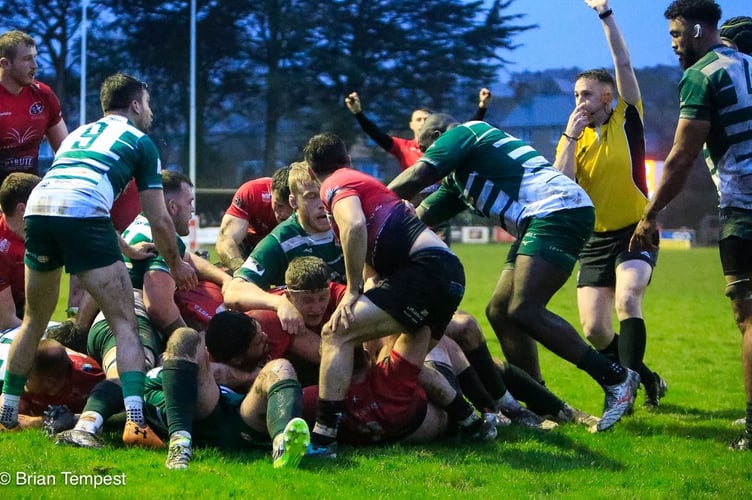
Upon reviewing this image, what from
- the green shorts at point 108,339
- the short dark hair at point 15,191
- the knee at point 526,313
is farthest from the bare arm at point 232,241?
the knee at point 526,313

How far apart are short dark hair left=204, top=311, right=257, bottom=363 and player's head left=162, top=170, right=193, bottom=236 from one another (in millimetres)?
1648

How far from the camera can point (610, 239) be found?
6.32 m

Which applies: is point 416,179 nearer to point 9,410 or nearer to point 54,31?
point 9,410

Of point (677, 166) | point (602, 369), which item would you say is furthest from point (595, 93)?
point (602, 369)

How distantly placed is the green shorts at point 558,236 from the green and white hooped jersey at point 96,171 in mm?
2072

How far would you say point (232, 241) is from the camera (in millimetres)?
6777

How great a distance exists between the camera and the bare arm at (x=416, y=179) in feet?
16.9

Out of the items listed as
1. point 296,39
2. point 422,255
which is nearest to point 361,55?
point 296,39

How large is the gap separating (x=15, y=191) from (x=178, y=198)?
1.01 meters

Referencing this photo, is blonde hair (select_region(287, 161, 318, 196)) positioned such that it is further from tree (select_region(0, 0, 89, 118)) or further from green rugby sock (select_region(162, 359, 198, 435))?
tree (select_region(0, 0, 89, 118))

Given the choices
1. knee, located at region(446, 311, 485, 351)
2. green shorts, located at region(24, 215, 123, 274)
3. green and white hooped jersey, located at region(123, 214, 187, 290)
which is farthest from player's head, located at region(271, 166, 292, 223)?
green shorts, located at region(24, 215, 123, 274)

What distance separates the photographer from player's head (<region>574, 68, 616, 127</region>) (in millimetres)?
6207

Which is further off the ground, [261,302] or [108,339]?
[261,302]

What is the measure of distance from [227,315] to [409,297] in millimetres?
899
